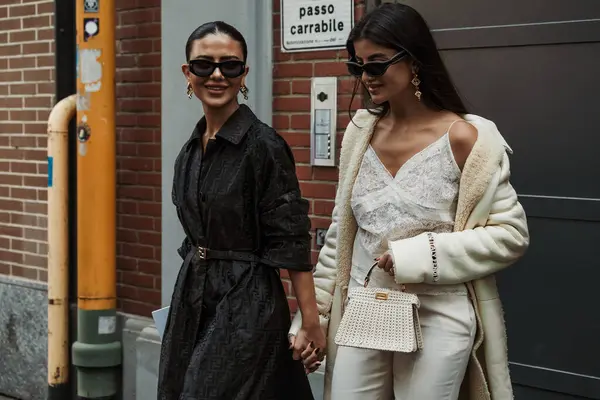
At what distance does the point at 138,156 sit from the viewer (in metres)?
6.35

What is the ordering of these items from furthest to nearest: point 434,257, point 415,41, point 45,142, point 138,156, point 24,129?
point 24,129 < point 45,142 < point 138,156 < point 415,41 < point 434,257

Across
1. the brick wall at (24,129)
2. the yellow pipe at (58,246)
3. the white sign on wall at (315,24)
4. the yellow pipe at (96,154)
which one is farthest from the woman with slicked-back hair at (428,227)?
the brick wall at (24,129)

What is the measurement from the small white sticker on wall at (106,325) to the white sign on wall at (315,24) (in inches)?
80.4

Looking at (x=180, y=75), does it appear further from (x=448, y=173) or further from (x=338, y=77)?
(x=448, y=173)

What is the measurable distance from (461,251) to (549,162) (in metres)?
1.33

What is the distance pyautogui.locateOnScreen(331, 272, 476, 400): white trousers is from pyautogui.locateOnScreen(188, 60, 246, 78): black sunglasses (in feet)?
3.46

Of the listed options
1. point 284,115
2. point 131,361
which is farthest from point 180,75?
point 131,361

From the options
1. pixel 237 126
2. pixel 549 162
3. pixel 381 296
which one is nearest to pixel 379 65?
pixel 237 126

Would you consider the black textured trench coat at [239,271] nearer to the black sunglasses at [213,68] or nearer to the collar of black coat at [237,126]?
the collar of black coat at [237,126]

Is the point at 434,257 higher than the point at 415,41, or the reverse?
the point at 415,41

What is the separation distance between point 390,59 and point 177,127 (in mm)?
2731

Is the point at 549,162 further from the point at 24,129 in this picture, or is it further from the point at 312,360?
the point at 24,129

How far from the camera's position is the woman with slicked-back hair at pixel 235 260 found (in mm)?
3566

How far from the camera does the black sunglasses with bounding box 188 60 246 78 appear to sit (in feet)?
11.9
